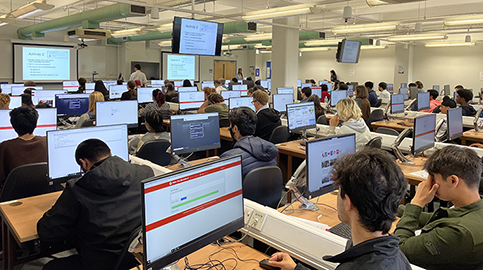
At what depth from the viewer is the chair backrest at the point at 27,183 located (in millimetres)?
2723

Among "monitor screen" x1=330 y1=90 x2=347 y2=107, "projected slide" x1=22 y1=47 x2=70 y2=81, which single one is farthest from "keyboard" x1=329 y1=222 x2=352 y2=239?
"projected slide" x1=22 y1=47 x2=70 y2=81

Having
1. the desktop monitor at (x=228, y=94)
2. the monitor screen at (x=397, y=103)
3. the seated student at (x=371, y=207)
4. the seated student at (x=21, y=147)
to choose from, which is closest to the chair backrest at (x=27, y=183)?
the seated student at (x=21, y=147)

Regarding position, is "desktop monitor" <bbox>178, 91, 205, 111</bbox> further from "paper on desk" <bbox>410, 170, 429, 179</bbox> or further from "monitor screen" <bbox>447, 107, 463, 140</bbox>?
"paper on desk" <bbox>410, 170, 429, 179</bbox>

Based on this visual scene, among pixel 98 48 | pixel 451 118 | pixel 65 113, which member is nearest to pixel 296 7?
pixel 451 118

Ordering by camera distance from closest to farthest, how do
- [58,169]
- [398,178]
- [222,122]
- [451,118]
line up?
1. [398,178]
2. [58,169]
3. [451,118]
4. [222,122]

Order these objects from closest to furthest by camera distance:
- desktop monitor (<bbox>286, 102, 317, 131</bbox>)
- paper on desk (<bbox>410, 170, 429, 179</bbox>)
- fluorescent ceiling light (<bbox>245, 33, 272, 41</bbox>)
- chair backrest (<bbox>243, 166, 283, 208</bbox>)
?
chair backrest (<bbox>243, 166, 283, 208</bbox>) < paper on desk (<bbox>410, 170, 429, 179</bbox>) < desktop monitor (<bbox>286, 102, 317, 131</bbox>) < fluorescent ceiling light (<bbox>245, 33, 272, 41</bbox>)

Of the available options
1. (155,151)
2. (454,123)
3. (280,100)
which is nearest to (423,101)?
(280,100)

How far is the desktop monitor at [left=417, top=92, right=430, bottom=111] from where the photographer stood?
25.5ft

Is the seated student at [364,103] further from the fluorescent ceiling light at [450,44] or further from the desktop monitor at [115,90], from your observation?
the fluorescent ceiling light at [450,44]

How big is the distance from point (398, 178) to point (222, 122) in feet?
16.8

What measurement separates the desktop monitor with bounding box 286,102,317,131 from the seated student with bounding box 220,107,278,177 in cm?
190

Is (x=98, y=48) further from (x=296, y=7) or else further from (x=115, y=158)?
(x=115, y=158)

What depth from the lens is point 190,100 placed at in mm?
7953

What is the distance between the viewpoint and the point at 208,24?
664 centimetres
